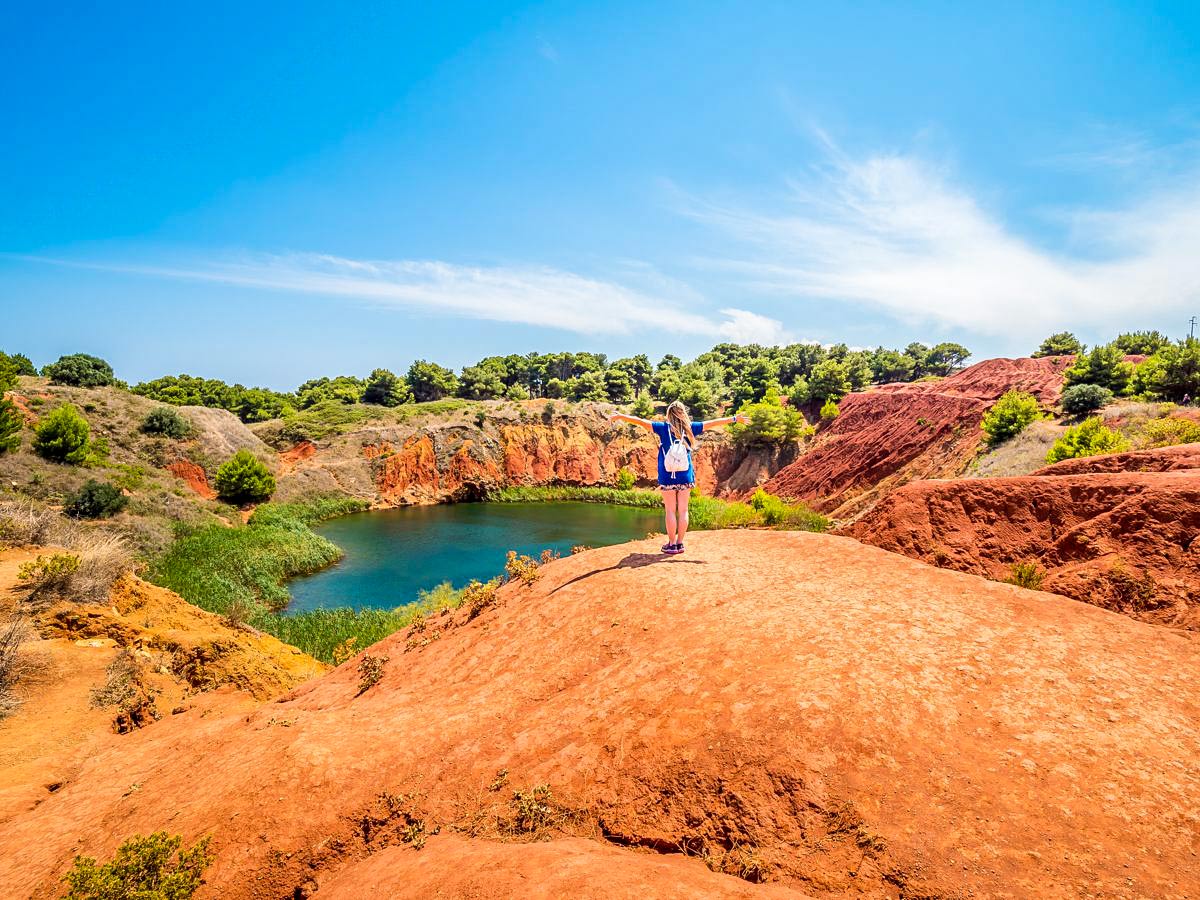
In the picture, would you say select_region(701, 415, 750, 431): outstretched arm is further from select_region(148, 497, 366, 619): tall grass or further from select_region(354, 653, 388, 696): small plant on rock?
select_region(148, 497, 366, 619): tall grass

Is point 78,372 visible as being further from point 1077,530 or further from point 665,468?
point 1077,530

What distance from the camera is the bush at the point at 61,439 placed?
78.1 ft

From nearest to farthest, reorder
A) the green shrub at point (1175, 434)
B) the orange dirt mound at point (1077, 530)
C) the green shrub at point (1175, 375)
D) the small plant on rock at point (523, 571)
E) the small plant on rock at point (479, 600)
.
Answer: the orange dirt mound at point (1077, 530)
the small plant on rock at point (479, 600)
the small plant on rock at point (523, 571)
the green shrub at point (1175, 434)
the green shrub at point (1175, 375)

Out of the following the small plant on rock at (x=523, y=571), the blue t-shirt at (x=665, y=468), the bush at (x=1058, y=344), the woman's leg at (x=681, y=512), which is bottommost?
the small plant on rock at (x=523, y=571)

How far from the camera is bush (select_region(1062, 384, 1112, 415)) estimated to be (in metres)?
22.7

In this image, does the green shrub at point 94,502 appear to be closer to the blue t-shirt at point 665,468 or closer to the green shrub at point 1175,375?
the blue t-shirt at point 665,468

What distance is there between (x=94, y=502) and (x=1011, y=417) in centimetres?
4222

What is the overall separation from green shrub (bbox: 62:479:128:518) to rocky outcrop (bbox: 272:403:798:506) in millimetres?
15408

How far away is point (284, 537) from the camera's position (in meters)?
25.8

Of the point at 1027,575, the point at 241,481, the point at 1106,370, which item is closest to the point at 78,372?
the point at 241,481

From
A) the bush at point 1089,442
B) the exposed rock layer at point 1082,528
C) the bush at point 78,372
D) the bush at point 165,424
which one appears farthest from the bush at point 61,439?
the bush at point 1089,442

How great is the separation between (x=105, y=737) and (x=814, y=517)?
16472mm

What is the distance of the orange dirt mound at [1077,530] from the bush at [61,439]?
34.7 meters

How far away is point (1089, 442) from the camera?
16.6 metres
